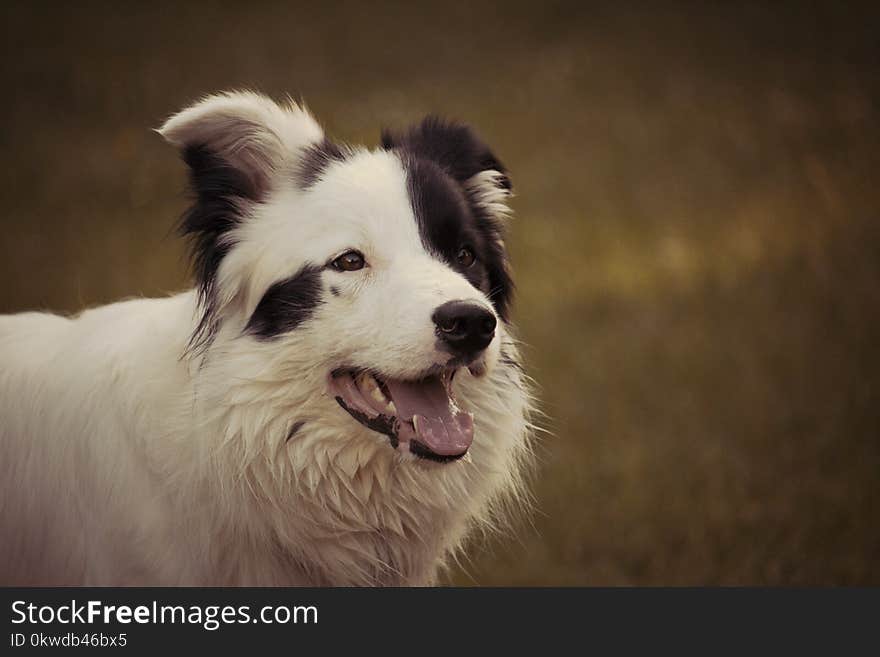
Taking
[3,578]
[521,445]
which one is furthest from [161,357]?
[521,445]

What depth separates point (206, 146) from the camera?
3.24 m

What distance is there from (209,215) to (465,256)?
923mm

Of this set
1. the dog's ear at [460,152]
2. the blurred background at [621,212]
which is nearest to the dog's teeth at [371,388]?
the dog's ear at [460,152]

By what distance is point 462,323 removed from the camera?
2.88 meters

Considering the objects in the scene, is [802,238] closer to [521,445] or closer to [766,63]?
[766,63]

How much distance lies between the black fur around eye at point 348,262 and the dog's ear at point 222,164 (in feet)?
1.30

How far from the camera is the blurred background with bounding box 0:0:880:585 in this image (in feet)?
20.0

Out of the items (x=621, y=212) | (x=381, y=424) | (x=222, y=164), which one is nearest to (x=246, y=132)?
(x=222, y=164)

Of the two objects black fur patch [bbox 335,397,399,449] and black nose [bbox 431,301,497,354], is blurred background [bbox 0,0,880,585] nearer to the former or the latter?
black fur patch [bbox 335,397,399,449]

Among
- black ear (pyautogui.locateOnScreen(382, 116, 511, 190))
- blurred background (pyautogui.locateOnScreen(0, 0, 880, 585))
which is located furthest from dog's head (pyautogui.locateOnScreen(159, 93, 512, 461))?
blurred background (pyautogui.locateOnScreen(0, 0, 880, 585))

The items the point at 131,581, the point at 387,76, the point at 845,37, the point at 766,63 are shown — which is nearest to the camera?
the point at 131,581

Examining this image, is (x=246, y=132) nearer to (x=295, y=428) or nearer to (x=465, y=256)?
(x=465, y=256)

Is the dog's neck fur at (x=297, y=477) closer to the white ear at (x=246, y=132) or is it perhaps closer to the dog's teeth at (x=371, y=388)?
the dog's teeth at (x=371, y=388)

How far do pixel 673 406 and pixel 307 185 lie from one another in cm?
488
